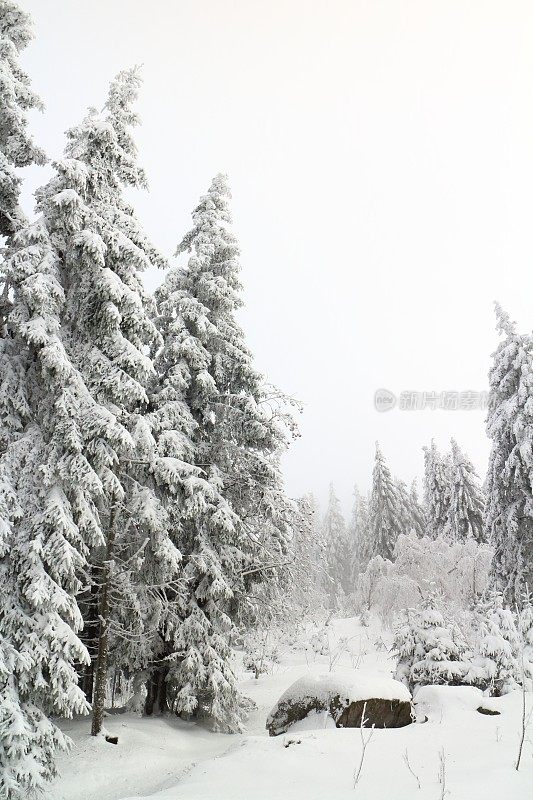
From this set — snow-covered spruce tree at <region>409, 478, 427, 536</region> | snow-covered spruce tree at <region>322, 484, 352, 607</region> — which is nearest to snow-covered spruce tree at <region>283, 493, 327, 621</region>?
snow-covered spruce tree at <region>409, 478, 427, 536</region>

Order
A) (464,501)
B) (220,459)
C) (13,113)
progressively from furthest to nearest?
(464,501) < (220,459) < (13,113)

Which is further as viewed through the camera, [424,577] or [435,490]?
[435,490]

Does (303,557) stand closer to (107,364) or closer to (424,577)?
(107,364)

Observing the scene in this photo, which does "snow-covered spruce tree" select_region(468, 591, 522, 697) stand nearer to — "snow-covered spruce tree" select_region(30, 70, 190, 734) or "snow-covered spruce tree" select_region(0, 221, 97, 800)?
"snow-covered spruce tree" select_region(30, 70, 190, 734)

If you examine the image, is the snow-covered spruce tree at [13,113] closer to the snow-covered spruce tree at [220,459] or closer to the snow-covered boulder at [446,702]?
the snow-covered spruce tree at [220,459]

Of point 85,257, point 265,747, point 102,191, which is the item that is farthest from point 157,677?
point 102,191

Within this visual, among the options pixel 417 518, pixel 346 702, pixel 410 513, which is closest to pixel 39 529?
pixel 346 702

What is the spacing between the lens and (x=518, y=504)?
1911cm

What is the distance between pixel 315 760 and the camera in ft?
24.8

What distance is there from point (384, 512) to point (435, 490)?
451 centimetres

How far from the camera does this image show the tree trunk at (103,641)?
35.0 ft

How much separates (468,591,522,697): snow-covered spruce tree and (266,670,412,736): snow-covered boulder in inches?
123

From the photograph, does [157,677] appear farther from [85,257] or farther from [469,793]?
[85,257]

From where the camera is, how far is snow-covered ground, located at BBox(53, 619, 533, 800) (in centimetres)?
636
